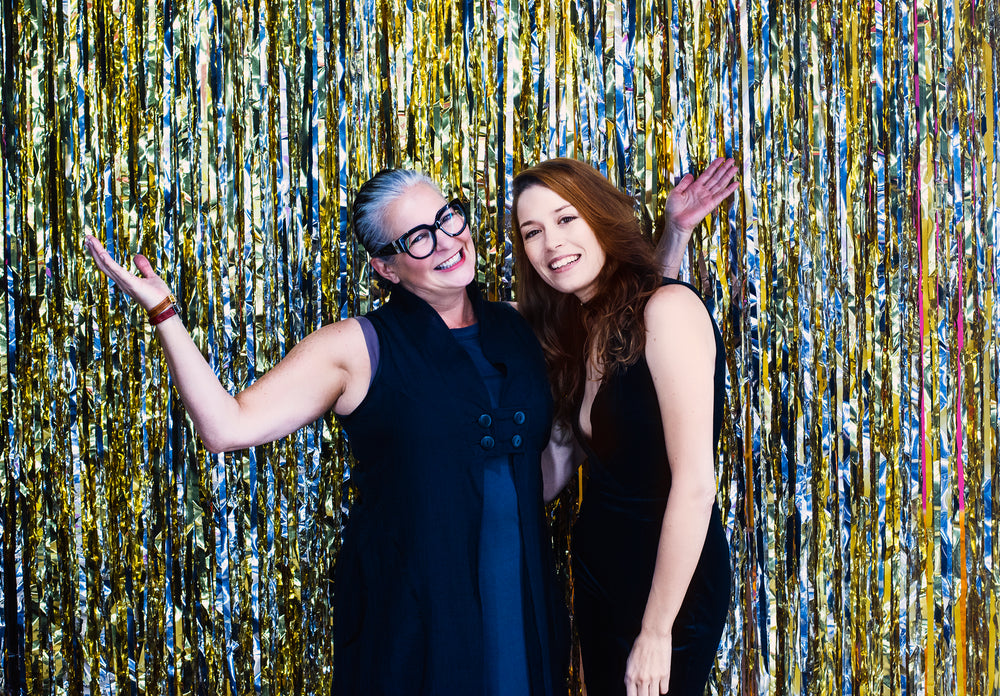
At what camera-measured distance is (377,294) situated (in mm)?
1651

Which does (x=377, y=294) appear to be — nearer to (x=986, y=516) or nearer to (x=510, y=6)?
(x=510, y=6)

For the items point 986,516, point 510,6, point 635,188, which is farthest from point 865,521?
point 510,6

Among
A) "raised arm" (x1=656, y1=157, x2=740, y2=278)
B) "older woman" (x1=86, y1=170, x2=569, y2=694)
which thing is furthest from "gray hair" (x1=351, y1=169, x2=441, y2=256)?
"raised arm" (x1=656, y1=157, x2=740, y2=278)

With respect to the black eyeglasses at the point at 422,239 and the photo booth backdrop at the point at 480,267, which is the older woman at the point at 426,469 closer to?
the black eyeglasses at the point at 422,239

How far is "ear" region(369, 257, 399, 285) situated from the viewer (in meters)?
1.27

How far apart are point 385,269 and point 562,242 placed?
0.32 meters

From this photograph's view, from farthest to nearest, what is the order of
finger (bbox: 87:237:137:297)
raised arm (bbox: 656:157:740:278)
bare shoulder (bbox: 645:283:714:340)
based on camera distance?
1. raised arm (bbox: 656:157:740:278)
2. bare shoulder (bbox: 645:283:714:340)
3. finger (bbox: 87:237:137:297)

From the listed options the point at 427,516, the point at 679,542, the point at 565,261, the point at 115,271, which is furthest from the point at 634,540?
the point at 115,271

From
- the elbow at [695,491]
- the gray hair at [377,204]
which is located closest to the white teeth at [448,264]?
the gray hair at [377,204]

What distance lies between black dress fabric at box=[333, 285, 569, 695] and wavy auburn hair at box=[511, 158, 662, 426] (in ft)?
0.47

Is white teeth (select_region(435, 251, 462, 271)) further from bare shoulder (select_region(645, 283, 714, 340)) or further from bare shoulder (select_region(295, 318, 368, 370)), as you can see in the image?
bare shoulder (select_region(645, 283, 714, 340))

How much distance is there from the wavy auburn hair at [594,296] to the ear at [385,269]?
25cm

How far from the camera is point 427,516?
46.4 inches

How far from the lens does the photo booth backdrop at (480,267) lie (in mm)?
1622
